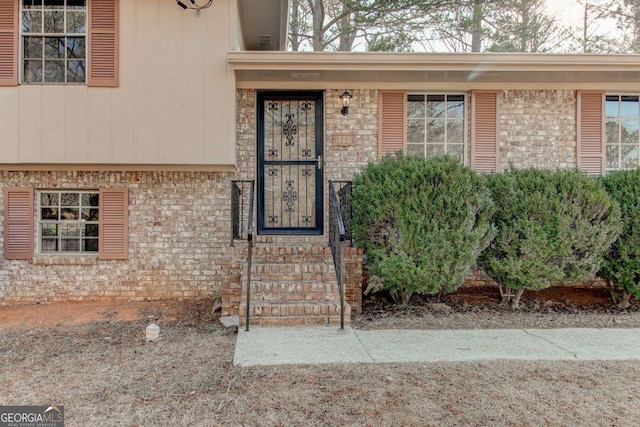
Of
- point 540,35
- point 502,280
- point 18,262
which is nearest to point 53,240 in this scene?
point 18,262

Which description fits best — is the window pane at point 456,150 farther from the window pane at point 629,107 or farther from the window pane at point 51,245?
the window pane at point 51,245

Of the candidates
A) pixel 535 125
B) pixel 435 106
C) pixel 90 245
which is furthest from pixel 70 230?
pixel 535 125

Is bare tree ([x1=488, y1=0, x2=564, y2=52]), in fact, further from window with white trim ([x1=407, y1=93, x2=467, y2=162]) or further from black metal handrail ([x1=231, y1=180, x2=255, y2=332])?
black metal handrail ([x1=231, y1=180, x2=255, y2=332])

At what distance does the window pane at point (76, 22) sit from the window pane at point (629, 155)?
26.8 ft

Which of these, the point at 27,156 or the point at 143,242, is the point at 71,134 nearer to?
the point at 27,156

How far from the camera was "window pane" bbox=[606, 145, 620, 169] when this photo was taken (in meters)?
6.35

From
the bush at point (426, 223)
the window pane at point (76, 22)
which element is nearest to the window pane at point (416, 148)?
the bush at point (426, 223)

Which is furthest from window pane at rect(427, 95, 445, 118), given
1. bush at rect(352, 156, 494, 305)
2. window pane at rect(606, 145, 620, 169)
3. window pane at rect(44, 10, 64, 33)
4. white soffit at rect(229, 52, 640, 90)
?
window pane at rect(44, 10, 64, 33)

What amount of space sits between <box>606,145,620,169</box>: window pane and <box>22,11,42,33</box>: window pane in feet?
27.9

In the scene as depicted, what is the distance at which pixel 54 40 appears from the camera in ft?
18.1

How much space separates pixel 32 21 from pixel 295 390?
600 centimetres

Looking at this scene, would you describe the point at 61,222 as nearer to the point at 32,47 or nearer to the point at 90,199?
the point at 90,199

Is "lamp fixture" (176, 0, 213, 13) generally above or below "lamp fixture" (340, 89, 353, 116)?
above

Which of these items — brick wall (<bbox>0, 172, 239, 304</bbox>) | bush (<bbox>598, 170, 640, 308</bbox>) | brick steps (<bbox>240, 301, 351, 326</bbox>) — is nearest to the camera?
brick steps (<bbox>240, 301, 351, 326</bbox>)
